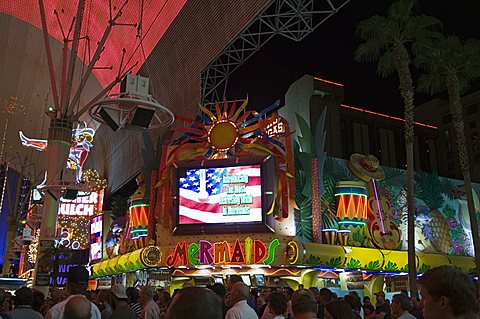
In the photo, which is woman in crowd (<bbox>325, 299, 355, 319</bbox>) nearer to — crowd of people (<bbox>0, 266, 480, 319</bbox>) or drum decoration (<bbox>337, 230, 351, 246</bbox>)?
crowd of people (<bbox>0, 266, 480, 319</bbox>)

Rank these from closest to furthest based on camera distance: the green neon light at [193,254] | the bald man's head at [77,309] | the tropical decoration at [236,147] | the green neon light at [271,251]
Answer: the bald man's head at [77,309]
the green neon light at [271,251]
the green neon light at [193,254]
the tropical decoration at [236,147]

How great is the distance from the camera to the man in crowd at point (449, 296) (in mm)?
2410

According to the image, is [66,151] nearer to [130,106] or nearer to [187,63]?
[130,106]

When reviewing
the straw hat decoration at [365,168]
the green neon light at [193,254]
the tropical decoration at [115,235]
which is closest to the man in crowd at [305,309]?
the green neon light at [193,254]

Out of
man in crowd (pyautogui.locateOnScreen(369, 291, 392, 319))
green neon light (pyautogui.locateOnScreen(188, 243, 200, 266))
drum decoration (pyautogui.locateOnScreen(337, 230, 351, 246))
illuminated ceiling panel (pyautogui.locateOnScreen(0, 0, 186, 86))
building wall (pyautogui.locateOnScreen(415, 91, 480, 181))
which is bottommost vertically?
man in crowd (pyautogui.locateOnScreen(369, 291, 392, 319))

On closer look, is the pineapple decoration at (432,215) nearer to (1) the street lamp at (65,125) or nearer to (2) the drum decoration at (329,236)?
(2) the drum decoration at (329,236)

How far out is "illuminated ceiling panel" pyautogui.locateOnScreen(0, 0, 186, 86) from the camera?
28.0m

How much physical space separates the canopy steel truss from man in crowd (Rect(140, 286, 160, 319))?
53.2 ft

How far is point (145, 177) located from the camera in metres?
24.5

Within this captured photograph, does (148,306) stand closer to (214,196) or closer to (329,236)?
(214,196)

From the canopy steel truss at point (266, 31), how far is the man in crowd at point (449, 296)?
19.7m

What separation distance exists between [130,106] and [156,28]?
739 inches

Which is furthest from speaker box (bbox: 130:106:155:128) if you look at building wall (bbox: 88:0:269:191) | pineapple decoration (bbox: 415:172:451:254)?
pineapple decoration (bbox: 415:172:451:254)

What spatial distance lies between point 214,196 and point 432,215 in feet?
40.8
